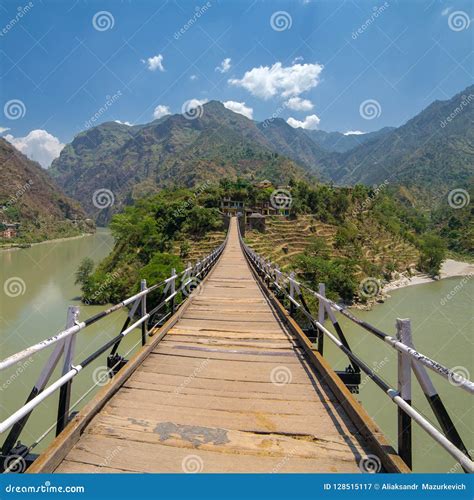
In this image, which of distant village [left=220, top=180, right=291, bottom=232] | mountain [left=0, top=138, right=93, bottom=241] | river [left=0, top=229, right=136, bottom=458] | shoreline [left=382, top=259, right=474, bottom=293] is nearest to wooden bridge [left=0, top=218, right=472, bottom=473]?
river [left=0, top=229, right=136, bottom=458]

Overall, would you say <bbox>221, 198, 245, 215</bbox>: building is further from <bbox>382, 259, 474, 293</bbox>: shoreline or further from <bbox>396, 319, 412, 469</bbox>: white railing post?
<bbox>396, 319, 412, 469</bbox>: white railing post

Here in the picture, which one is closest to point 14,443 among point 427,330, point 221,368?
point 221,368

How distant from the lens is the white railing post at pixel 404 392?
2.10 metres

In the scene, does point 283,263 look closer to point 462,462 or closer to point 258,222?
point 258,222

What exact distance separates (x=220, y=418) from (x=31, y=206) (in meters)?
134

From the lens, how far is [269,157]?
13825 cm

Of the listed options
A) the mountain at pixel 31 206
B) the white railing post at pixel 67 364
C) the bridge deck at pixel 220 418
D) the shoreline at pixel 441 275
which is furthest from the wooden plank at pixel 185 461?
the mountain at pixel 31 206

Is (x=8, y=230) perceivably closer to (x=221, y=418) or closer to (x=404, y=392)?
(x=221, y=418)

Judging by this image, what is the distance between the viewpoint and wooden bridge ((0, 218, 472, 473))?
2271 mm

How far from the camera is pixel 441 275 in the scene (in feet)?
153

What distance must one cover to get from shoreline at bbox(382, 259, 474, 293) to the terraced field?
2276 millimetres

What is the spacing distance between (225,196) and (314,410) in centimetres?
4835

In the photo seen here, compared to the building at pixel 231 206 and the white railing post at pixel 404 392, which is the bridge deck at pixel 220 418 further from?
the building at pixel 231 206

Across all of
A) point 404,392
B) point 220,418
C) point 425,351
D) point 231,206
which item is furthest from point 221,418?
point 231,206
